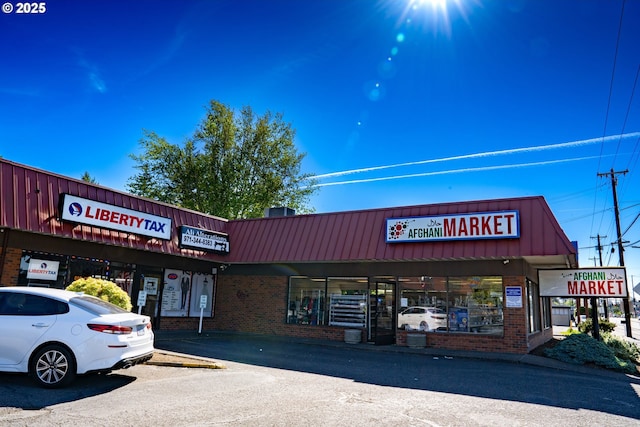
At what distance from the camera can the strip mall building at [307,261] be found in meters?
14.4

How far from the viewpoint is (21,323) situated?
301 inches

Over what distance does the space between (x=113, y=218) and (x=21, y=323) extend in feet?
27.6

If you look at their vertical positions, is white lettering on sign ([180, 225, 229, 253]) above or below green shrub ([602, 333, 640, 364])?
above

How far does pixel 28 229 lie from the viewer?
43.1ft

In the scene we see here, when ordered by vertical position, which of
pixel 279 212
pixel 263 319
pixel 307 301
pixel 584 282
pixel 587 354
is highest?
pixel 279 212

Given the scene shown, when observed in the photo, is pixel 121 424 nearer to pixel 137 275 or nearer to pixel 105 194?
pixel 105 194

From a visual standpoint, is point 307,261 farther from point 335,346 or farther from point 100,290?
point 100,290

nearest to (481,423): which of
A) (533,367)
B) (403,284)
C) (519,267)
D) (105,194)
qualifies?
(533,367)

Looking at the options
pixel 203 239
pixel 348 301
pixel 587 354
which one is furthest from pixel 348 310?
pixel 587 354

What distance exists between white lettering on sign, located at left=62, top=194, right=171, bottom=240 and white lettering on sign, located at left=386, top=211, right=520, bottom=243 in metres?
8.44

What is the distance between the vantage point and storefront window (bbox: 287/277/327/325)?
62.5 feet

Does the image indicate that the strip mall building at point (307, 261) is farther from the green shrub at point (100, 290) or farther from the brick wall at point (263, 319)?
the green shrub at point (100, 290)

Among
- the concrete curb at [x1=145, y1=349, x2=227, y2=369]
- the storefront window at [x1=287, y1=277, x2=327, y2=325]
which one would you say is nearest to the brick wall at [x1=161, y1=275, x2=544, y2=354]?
the storefront window at [x1=287, y1=277, x2=327, y2=325]

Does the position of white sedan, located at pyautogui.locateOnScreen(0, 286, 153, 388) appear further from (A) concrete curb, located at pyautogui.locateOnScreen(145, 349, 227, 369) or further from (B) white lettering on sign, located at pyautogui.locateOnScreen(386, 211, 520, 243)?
(B) white lettering on sign, located at pyautogui.locateOnScreen(386, 211, 520, 243)
